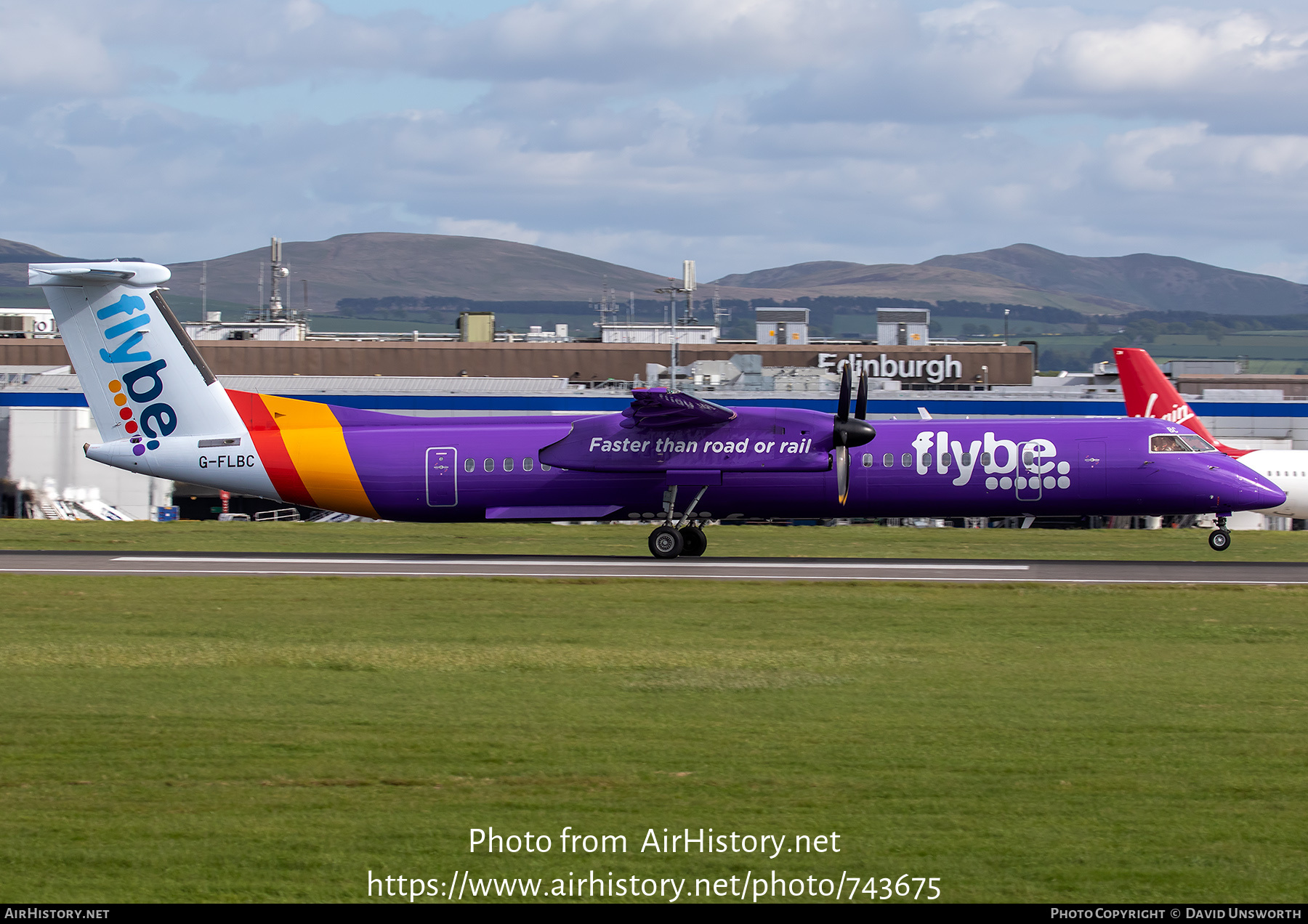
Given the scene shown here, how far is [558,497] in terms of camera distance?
105ft

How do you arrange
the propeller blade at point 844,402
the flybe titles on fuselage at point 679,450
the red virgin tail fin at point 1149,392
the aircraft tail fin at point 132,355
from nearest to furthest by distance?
the propeller blade at point 844,402 < the flybe titles on fuselage at point 679,450 < the aircraft tail fin at point 132,355 < the red virgin tail fin at point 1149,392

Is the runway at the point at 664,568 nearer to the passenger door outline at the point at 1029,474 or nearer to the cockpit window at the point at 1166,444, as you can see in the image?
the passenger door outline at the point at 1029,474

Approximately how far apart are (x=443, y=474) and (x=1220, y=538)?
66.3 ft

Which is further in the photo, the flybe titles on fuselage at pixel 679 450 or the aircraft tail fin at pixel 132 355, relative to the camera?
the aircraft tail fin at pixel 132 355

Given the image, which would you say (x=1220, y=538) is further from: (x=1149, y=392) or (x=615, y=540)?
(x=615, y=540)

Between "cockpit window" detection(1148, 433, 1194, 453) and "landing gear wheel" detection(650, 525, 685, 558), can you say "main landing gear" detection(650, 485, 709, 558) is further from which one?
"cockpit window" detection(1148, 433, 1194, 453)

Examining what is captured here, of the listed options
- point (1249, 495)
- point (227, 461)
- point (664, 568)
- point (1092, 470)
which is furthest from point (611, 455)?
point (1249, 495)

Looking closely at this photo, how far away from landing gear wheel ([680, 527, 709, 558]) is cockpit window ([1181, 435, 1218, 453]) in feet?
39.7

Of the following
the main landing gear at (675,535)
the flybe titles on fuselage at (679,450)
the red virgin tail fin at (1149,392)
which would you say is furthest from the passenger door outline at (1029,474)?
the red virgin tail fin at (1149,392)

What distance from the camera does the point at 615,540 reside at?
39438mm

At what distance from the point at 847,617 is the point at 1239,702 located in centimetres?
793

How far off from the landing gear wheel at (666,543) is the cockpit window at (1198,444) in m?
12.7

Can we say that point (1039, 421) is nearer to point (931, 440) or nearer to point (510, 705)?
point (931, 440)

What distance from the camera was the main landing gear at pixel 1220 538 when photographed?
33.9 m
